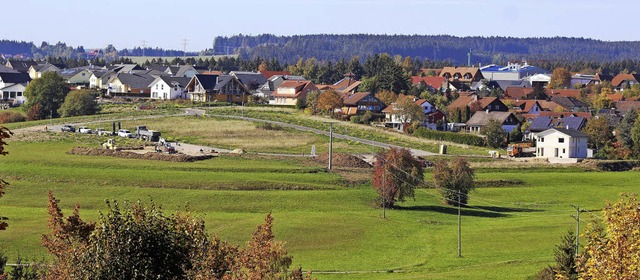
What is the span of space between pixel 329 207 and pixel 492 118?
40.7m

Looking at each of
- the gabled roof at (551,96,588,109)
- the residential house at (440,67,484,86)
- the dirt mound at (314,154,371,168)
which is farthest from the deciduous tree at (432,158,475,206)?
the residential house at (440,67,484,86)

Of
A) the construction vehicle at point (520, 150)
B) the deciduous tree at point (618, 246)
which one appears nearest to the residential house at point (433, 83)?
the construction vehicle at point (520, 150)

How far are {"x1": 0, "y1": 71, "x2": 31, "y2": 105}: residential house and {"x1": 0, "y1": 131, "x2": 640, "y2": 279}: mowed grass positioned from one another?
46.1 meters

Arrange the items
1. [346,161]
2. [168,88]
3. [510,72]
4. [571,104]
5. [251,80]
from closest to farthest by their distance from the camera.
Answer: [346,161]
[168,88]
[571,104]
[251,80]
[510,72]

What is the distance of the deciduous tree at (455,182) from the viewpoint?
52.2 m

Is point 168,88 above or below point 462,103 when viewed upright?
above

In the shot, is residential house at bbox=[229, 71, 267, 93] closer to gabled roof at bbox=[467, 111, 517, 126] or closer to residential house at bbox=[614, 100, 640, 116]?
gabled roof at bbox=[467, 111, 517, 126]

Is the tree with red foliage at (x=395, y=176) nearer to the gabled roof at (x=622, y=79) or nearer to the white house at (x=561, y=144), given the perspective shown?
the white house at (x=561, y=144)

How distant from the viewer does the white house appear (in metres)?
72.4

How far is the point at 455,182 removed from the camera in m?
52.2

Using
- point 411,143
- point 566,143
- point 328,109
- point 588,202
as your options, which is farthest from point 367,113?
point 588,202

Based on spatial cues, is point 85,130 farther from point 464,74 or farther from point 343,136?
point 464,74

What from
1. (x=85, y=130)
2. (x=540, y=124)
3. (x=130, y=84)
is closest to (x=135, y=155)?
(x=85, y=130)

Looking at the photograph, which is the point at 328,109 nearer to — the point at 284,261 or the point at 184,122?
the point at 184,122
